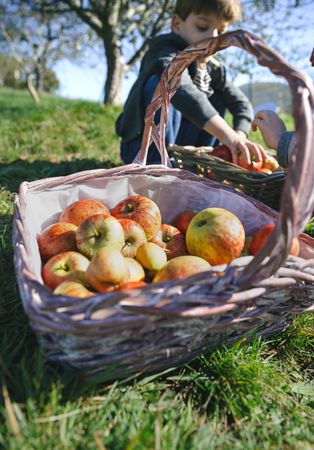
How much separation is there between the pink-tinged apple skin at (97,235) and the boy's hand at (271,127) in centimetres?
105

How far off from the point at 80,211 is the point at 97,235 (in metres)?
0.22

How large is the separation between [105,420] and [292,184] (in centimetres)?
73

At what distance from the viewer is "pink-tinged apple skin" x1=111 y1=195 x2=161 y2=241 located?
Answer: 1.50m

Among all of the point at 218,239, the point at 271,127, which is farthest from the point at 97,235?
the point at 271,127

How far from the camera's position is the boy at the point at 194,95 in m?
2.41

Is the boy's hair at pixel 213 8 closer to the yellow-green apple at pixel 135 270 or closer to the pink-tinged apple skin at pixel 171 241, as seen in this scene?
the pink-tinged apple skin at pixel 171 241

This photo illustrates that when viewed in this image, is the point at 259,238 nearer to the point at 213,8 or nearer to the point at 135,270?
the point at 135,270

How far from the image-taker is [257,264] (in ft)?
3.13

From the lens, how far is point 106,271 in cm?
107

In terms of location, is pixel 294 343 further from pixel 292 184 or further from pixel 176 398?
pixel 292 184

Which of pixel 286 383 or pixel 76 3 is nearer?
pixel 286 383

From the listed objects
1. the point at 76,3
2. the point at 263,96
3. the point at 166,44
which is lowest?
the point at 263,96

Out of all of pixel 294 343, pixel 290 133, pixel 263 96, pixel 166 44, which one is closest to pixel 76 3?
pixel 166 44

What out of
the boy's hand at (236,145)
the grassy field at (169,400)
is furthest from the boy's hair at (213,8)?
the grassy field at (169,400)
